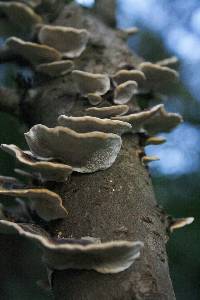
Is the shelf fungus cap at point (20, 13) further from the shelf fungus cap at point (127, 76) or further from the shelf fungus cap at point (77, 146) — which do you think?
the shelf fungus cap at point (77, 146)

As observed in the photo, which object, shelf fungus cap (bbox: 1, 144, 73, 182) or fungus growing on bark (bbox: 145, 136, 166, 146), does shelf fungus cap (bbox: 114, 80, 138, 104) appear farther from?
shelf fungus cap (bbox: 1, 144, 73, 182)

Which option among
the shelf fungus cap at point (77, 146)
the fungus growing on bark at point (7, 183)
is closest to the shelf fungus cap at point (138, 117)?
the shelf fungus cap at point (77, 146)

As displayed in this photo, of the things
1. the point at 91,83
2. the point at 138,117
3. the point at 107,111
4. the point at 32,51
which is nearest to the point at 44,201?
the point at 107,111

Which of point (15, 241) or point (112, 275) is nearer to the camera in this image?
point (112, 275)

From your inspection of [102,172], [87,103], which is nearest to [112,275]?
[102,172]

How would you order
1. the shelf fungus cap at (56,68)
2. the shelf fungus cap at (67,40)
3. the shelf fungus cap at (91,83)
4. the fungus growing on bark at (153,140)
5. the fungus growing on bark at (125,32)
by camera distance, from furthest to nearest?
1. the fungus growing on bark at (125,32)
2. the shelf fungus cap at (67,40)
3. the shelf fungus cap at (56,68)
4. the fungus growing on bark at (153,140)
5. the shelf fungus cap at (91,83)

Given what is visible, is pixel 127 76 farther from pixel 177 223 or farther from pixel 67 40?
pixel 177 223

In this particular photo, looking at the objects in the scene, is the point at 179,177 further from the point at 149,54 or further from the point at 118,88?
the point at 118,88
